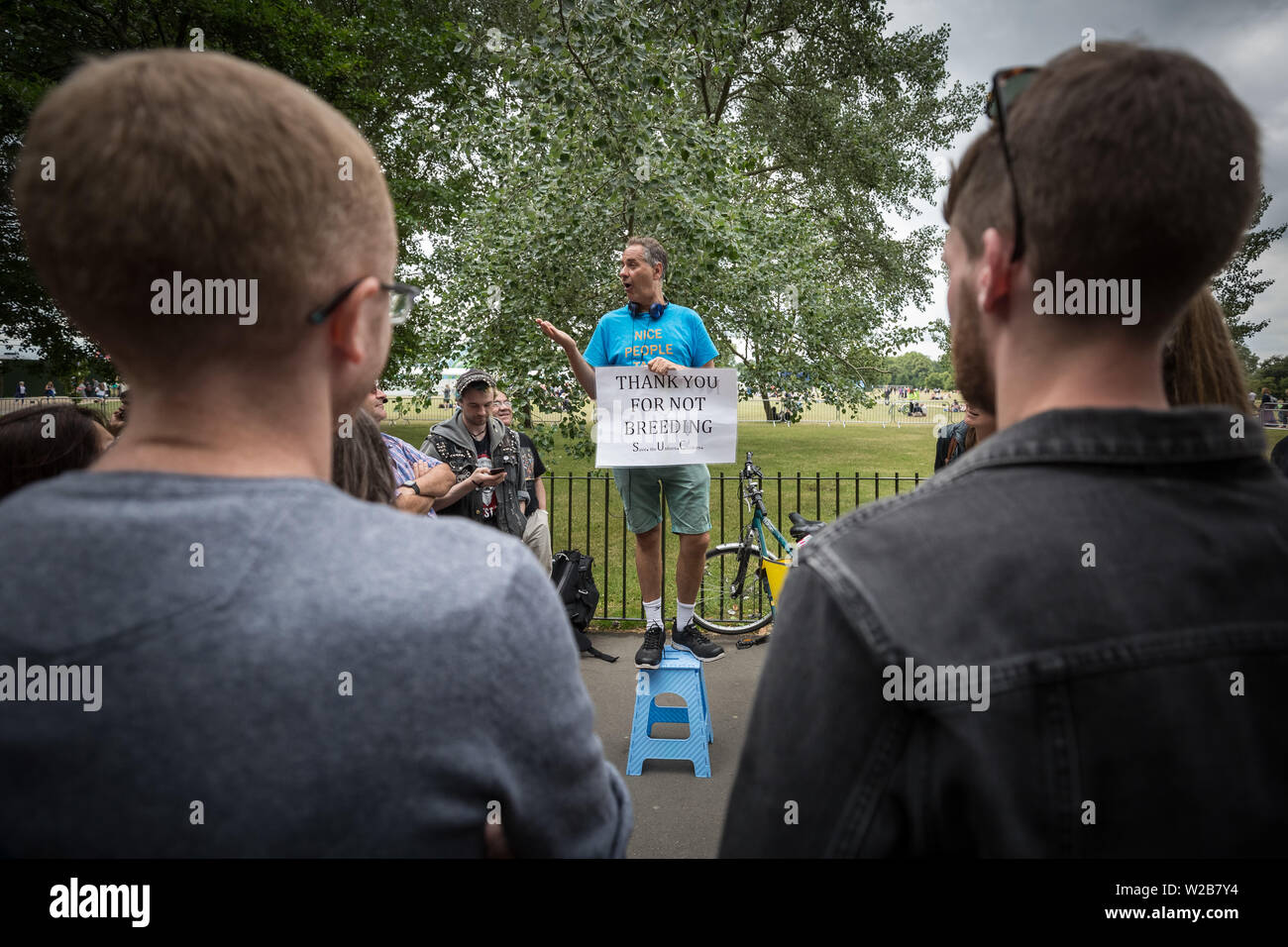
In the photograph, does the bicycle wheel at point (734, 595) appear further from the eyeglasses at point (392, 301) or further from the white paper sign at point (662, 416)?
the eyeglasses at point (392, 301)

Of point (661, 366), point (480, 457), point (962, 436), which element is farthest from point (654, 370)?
point (962, 436)

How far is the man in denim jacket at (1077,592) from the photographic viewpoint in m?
0.85

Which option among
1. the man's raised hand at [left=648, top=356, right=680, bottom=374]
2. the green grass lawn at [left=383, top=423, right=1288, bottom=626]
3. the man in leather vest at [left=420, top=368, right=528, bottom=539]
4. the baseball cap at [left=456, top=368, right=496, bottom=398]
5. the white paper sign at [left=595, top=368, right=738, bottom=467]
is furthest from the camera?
the green grass lawn at [left=383, top=423, right=1288, bottom=626]

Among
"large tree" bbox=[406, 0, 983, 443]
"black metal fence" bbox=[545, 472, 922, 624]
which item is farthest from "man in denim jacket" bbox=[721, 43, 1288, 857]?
"large tree" bbox=[406, 0, 983, 443]

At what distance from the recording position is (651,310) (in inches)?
204

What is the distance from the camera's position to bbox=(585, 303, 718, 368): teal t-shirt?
16.8 feet

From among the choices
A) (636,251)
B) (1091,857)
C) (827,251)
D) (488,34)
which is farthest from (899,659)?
(827,251)

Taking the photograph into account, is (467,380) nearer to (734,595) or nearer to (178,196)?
(734,595)

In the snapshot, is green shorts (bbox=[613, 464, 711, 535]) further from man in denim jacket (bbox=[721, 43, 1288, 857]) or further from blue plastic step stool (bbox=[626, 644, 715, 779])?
man in denim jacket (bbox=[721, 43, 1288, 857])

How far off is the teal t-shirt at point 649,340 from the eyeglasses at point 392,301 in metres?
3.96

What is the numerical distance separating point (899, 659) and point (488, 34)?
8.04 meters

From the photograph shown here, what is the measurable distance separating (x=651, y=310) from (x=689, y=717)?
2.53 m

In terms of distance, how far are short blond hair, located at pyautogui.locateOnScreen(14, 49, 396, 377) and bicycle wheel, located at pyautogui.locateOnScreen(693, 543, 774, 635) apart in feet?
18.3
